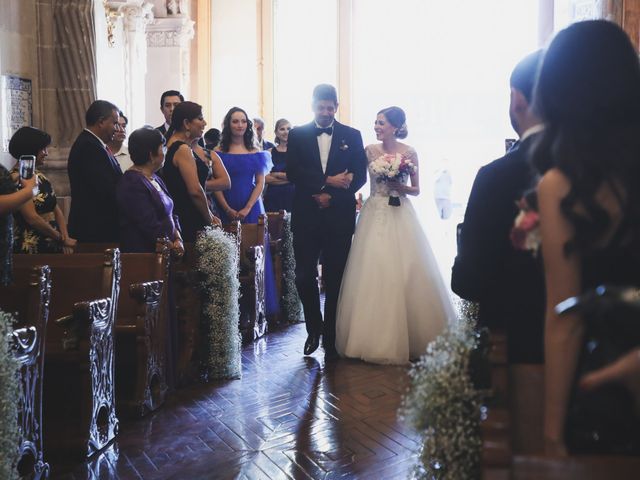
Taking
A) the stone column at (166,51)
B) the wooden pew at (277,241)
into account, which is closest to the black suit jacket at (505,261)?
the wooden pew at (277,241)

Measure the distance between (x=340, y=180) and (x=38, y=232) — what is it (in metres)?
2.14

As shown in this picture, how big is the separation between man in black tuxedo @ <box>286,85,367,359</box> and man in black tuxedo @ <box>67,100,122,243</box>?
1376mm

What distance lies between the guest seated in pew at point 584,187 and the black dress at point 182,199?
4152 mm

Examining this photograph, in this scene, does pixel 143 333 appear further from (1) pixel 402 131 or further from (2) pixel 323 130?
(1) pixel 402 131

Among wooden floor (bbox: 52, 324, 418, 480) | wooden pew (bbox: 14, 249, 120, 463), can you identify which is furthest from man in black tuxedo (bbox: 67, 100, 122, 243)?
wooden floor (bbox: 52, 324, 418, 480)

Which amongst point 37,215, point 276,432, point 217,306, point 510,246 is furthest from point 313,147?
point 510,246

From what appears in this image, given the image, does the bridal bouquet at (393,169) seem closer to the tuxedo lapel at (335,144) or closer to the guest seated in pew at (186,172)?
the tuxedo lapel at (335,144)

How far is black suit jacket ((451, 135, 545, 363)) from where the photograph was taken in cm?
211

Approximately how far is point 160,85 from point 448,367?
10.5 meters

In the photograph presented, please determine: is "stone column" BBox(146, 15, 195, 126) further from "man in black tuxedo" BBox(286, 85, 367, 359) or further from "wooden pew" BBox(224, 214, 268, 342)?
"man in black tuxedo" BBox(286, 85, 367, 359)

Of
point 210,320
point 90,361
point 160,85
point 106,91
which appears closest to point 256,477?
point 90,361

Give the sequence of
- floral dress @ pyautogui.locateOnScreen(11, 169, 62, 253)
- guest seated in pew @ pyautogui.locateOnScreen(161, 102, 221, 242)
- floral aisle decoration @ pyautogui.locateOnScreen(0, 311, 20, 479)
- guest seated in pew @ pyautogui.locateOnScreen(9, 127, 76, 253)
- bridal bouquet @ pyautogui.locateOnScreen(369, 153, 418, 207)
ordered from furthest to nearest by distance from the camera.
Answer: bridal bouquet @ pyautogui.locateOnScreen(369, 153, 418, 207) < guest seated in pew @ pyautogui.locateOnScreen(161, 102, 221, 242) < floral dress @ pyautogui.locateOnScreen(11, 169, 62, 253) < guest seated in pew @ pyautogui.locateOnScreen(9, 127, 76, 253) < floral aisle decoration @ pyautogui.locateOnScreen(0, 311, 20, 479)

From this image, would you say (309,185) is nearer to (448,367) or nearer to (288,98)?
(448,367)

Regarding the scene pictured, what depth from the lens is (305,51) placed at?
48.4 ft
